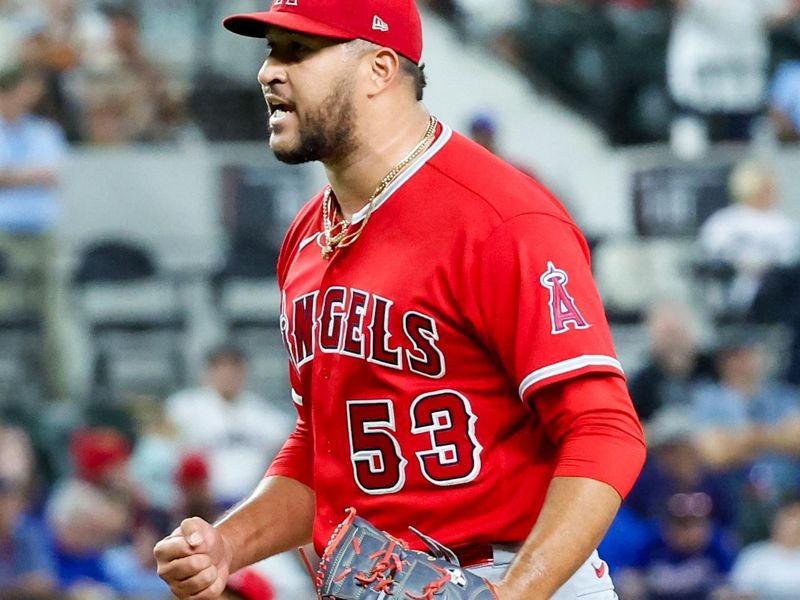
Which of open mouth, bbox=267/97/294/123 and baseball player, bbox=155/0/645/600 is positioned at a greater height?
open mouth, bbox=267/97/294/123

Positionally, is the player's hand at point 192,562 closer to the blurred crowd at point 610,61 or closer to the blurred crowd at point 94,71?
the blurred crowd at point 94,71

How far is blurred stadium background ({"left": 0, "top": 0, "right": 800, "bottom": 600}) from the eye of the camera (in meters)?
6.70

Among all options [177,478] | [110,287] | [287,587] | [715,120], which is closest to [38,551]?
[177,478]

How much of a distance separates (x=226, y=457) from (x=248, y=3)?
319 cm

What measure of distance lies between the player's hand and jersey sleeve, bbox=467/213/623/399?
0.61 meters

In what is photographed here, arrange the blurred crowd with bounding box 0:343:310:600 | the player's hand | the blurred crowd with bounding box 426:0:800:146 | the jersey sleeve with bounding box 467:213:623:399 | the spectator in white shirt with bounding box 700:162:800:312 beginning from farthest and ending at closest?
the blurred crowd with bounding box 426:0:800:146 → the spectator in white shirt with bounding box 700:162:800:312 → the blurred crowd with bounding box 0:343:310:600 → the player's hand → the jersey sleeve with bounding box 467:213:623:399

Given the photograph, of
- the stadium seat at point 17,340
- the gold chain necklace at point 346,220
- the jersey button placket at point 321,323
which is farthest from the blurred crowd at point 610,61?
the jersey button placket at point 321,323

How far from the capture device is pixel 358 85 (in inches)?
106

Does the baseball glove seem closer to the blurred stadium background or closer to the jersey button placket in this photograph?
the jersey button placket

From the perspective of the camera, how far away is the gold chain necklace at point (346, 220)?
2746mm

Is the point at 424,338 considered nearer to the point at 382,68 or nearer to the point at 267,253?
the point at 382,68

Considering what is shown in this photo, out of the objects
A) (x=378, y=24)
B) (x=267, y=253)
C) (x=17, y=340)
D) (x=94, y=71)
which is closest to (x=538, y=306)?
(x=378, y=24)

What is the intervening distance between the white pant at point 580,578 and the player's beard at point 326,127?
79 centimetres

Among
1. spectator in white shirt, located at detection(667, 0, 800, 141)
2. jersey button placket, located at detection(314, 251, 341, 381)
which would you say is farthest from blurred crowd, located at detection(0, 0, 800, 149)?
jersey button placket, located at detection(314, 251, 341, 381)
